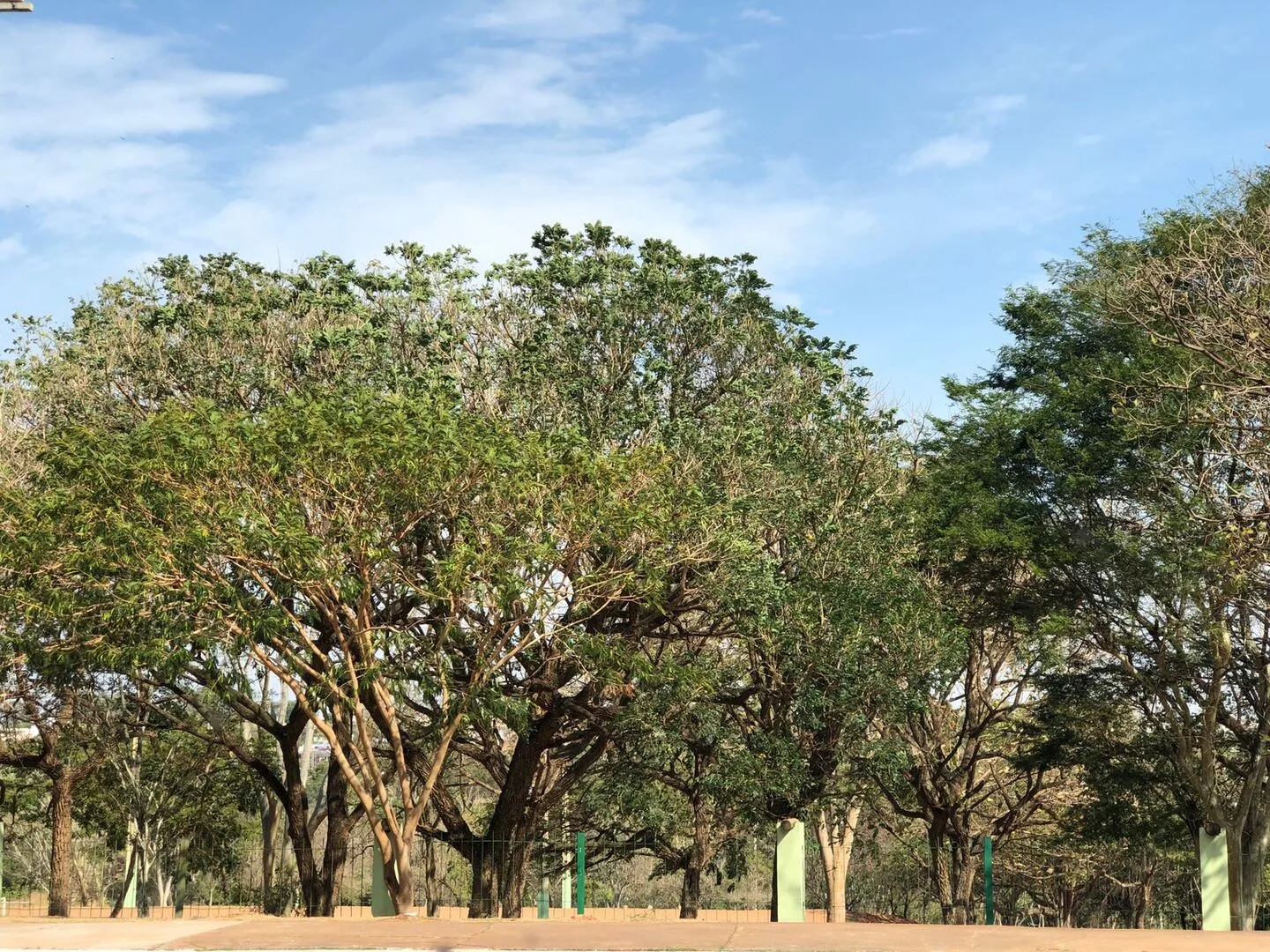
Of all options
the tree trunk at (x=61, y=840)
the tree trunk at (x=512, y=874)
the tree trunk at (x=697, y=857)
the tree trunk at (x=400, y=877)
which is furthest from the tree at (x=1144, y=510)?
the tree trunk at (x=61, y=840)

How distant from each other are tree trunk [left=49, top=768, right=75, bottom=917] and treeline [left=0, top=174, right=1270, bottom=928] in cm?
8

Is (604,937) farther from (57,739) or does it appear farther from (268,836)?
(268,836)

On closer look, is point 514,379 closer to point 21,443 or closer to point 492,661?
point 492,661

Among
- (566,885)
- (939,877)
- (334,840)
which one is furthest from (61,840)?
(939,877)

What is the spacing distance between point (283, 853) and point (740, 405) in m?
20.0

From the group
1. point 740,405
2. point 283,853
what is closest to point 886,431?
point 740,405

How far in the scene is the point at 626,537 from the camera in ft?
56.3

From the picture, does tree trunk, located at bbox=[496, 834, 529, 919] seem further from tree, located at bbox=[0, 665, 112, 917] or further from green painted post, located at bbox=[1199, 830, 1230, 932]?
green painted post, located at bbox=[1199, 830, 1230, 932]

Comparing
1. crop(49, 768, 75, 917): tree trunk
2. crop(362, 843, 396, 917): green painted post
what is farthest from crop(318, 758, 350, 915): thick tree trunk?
crop(49, 768, 75, 917): tree trunk

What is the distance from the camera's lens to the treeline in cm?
1631

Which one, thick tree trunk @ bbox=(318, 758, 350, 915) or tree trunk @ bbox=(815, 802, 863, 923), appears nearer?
thick tree trunk @ bbox=(318, 758, 350, 915)

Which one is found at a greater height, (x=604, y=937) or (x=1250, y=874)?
(x=604, y=937)

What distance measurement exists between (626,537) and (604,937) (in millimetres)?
5661

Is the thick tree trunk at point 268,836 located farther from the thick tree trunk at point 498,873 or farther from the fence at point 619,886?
the thick tree trunk at point 498,873
